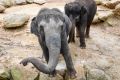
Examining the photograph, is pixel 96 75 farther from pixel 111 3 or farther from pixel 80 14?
pixel 111 3

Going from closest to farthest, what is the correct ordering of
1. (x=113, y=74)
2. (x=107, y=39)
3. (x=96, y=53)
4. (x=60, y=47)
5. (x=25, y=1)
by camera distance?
Answer: 1. (x=60, y=47)
2. (x=113, y=74)
3. (x=96, y=53)
4. (x=107, y=39)
5. (x=25, y=1)

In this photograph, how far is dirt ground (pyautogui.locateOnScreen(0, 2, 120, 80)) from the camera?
685 centimetres

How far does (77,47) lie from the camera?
7461 millimetres

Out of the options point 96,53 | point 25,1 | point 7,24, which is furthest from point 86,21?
point 25,1

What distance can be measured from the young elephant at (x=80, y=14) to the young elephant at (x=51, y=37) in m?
0.93

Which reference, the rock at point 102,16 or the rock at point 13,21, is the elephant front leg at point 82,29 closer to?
the rock at point 13,21

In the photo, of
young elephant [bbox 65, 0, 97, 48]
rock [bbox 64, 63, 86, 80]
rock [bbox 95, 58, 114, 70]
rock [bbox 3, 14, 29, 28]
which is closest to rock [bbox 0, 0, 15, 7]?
rock [bbox 3, 14, 29, 28]

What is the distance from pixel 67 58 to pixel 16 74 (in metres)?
0.94

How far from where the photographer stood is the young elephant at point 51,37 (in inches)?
209

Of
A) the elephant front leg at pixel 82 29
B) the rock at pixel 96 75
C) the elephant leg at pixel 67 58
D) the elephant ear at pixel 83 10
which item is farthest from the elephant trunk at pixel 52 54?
the elephant front leg at pixel 82 29

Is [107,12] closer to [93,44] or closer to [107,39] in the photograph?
[107,39]

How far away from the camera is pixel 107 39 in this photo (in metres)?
8.43

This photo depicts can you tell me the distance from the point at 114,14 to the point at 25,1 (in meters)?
2.55

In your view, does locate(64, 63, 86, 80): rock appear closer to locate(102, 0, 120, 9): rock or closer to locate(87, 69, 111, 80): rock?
locate(87, 69, 111, 80): rock
